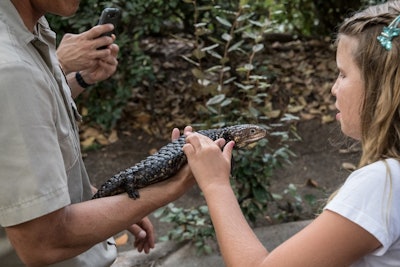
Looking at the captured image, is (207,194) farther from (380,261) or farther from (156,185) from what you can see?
(380,261)

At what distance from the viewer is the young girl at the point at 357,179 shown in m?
1.49

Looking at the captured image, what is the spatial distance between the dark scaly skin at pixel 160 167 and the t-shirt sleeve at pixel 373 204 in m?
0.53

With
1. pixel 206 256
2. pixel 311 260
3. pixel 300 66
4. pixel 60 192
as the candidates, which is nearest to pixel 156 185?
pixel 60 192

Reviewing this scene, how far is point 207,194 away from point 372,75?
0.60 m

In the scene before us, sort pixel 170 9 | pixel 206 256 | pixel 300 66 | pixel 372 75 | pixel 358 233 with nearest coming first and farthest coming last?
pixel 358 233, pixel 372 75, pixel 206 256, pixel 170 9, pixel 300 66

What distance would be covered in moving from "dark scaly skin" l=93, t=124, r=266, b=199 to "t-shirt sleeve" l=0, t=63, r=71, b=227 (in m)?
0.37

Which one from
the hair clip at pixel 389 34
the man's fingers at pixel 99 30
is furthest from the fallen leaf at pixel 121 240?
the hair clip at pixel 389 34

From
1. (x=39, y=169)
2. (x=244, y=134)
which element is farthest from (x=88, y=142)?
(x=39, y=169)

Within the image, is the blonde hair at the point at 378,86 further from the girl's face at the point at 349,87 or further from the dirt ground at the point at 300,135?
the dirt ground at the point at 300,135

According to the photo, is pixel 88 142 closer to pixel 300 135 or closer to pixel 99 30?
pixel 300 135

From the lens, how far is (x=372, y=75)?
5.38 feet

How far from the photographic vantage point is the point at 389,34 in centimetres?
158

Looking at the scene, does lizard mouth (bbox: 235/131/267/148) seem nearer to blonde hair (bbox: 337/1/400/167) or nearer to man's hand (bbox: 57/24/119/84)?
blonde hair (bbox: 337/1/400/167)

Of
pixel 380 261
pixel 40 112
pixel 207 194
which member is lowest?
pixel 380 261
